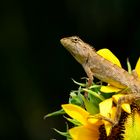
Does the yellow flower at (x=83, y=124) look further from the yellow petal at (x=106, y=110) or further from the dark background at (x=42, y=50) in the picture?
the dark background at (x=42, y=50)

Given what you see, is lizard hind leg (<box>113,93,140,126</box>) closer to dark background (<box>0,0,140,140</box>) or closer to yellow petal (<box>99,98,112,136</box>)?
yellow petal (<box>99,98,112,136</box>)

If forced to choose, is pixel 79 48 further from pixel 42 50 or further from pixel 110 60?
pixel 42 50

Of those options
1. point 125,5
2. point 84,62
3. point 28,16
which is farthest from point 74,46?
point 28,16

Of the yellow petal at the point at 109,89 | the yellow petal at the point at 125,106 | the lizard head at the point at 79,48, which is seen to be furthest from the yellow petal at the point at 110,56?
the yellow petal at the point at 125,106

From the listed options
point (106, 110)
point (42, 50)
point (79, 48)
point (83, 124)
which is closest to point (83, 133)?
point (83, 124)

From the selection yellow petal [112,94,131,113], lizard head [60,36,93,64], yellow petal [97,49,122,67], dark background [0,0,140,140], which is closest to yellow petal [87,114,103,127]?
yellow petal [112,94,131,113]
